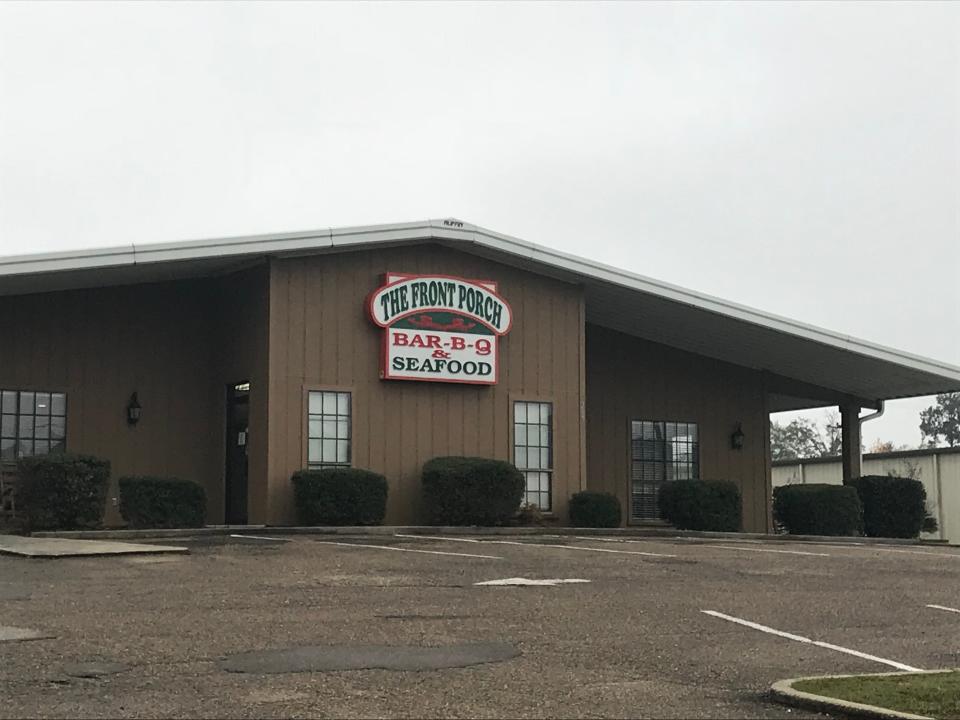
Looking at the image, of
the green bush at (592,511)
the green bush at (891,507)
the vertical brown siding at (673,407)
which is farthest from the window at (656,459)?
the green bush at (592,511)

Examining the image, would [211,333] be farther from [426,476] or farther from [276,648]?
[276,648]

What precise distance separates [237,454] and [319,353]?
262 centimetres

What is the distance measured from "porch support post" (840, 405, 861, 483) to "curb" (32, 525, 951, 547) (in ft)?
13.0

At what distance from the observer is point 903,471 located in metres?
34.7

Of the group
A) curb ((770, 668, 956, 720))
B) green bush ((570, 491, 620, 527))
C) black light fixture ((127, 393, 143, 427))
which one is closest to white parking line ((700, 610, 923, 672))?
curb ((770, 668, 956, 720))

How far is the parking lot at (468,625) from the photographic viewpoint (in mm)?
6785

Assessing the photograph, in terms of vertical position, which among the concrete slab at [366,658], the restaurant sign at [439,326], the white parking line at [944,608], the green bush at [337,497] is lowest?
the white parking line at [944,608]

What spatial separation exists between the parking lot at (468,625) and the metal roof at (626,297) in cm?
527

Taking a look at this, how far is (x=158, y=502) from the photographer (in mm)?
18156

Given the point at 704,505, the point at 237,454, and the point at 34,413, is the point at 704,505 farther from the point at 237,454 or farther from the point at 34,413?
the point at 34,413

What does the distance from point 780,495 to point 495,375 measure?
6.21 meters

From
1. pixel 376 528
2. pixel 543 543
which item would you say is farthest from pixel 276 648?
pixel 376 528

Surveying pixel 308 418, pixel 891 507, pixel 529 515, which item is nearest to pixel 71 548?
pixel 308 418

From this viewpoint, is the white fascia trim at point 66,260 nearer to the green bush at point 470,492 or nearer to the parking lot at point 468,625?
the parking lot at point 468,625
